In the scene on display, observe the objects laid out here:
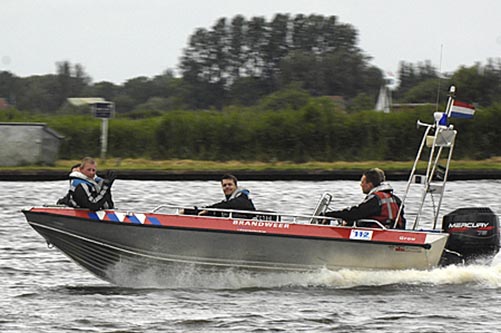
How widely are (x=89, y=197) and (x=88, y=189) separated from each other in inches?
5.2

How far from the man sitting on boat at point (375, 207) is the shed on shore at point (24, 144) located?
20519 millimetres

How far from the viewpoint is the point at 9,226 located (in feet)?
66.5

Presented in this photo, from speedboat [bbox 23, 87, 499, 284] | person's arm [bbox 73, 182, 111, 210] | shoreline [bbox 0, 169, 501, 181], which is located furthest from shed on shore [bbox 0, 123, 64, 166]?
person's arm [bbox 73, 182, 111, 210]

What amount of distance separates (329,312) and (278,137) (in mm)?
24446

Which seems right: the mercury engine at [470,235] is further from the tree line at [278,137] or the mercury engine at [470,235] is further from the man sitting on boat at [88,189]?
the tree line at [278,137]

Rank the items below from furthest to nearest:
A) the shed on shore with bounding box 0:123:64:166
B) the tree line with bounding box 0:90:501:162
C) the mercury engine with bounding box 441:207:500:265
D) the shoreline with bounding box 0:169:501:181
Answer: the tree line with bounding box 0:90:501:162 < the shed on shore with bounding box 0:123:64:166 < the shoreline with bounding box 0:169:501:181 < the mercury engine with bounding box 441:207:500:265

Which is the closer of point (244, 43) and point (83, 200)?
point (83, 200)

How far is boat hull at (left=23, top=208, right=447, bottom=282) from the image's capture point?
1298 cm

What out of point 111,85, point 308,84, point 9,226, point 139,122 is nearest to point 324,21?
point 308,84

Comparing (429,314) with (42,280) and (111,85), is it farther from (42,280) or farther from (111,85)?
(111,85)

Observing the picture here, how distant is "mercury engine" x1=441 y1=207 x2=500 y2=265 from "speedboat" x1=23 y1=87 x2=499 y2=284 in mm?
12

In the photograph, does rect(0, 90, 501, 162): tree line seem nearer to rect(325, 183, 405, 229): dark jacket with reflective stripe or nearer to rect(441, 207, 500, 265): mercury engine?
rect(441, 207, 500, 265): mercury engine

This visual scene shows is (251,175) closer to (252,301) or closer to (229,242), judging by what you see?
(229,242)

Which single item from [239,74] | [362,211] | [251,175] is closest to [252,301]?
[362,211]
